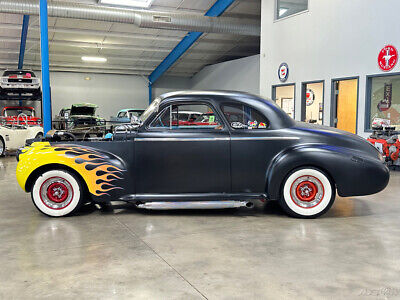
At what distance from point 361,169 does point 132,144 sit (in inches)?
112

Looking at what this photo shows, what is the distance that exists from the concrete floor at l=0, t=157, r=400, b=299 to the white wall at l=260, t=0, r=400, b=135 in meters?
6.03

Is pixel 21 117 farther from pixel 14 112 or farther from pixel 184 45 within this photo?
pixel 184 45

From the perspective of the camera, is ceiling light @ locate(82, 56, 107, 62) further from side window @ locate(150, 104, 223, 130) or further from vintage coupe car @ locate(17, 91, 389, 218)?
side window @ locate(150, 104, 223, 130)

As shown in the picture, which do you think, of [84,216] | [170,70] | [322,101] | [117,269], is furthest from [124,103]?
[117,269]

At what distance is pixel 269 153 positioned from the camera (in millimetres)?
4746

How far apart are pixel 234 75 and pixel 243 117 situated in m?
16.2

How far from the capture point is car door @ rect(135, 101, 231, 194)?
473 centimetres

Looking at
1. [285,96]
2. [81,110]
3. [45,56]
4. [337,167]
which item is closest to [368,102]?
[285,96]

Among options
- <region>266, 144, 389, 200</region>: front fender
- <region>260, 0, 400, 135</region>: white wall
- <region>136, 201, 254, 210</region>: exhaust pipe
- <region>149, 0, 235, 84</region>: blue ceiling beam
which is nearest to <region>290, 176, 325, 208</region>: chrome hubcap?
<region>266, 144, 389, 200</region>: front fender

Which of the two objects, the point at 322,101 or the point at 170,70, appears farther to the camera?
the point at 170,70

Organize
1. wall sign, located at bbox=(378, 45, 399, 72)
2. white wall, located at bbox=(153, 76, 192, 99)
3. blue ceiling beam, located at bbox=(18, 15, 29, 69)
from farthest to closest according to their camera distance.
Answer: white wall, located at bbox=(153, 76, 192, 99), blue ceiling beam, located at bbox=(18, 15, 29, 69), wall sign, located at bbox=(378, 45, 399, 72)

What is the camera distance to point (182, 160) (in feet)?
15.5

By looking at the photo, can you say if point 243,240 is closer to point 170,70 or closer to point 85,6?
point 85,6

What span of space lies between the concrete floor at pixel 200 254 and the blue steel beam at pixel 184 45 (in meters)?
11.8
